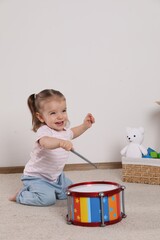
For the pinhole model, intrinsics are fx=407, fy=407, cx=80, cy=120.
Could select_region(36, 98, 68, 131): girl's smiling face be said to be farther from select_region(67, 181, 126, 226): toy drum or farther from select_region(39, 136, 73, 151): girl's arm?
select_region(67, 181, 126, 226): toy drum

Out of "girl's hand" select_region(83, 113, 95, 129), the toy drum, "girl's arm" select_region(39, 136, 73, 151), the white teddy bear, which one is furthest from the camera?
the white teddy bear

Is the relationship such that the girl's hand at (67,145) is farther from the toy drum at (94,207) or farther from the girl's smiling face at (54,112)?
the girl's smiling face at (54,112)

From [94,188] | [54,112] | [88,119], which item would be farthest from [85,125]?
[94,188]

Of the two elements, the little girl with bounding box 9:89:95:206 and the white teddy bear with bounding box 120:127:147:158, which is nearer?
the little girl with bounding box 9:89:95:206

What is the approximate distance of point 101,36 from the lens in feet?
6.77

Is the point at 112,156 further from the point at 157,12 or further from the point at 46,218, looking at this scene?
the point at 46,218

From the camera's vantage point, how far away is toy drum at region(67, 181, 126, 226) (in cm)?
111

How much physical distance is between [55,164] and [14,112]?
0.64 m

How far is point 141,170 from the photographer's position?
172 cm

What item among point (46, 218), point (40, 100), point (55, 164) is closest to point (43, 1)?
point (40, 100)

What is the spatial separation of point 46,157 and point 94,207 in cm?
42

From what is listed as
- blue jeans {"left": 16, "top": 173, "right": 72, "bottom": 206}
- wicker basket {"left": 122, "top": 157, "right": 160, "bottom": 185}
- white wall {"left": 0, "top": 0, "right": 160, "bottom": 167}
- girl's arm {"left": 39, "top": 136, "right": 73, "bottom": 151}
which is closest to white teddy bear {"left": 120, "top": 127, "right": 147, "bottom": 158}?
wicker basket {"left": 122, "top": 157, "right": 160, "bottom": 185}

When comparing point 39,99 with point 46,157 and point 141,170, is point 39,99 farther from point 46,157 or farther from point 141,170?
point 141,170

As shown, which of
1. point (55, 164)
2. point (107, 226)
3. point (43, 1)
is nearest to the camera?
point (107, 226)
